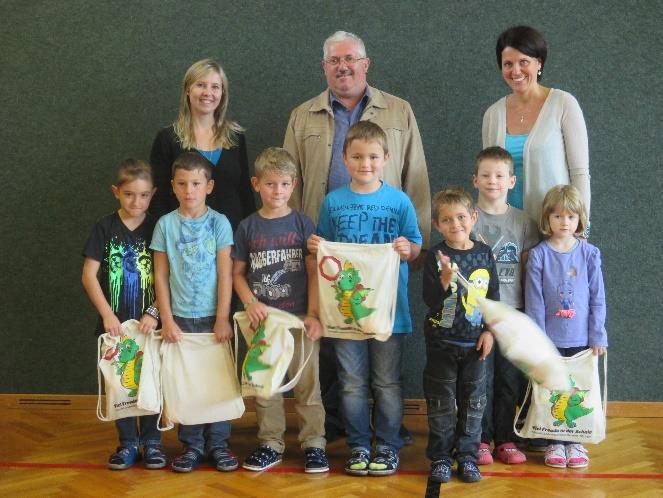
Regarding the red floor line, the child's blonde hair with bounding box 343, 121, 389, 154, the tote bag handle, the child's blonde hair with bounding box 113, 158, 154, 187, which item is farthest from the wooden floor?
the child's blonde hair with bounding box 343, 121, 389, 154

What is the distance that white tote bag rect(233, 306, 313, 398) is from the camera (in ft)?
9.88

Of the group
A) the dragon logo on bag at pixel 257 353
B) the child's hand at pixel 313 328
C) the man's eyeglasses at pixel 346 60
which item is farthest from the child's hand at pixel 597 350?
the man's eyeglasses at pixel 346 60

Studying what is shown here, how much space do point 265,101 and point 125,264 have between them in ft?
3.93

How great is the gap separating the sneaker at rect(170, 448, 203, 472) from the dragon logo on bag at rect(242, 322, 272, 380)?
1.35ft

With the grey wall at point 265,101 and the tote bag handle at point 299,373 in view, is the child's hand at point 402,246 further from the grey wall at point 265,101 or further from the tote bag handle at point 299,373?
the grey wall at point 265,101

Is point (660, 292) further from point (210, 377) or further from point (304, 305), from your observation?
point (210, 377)

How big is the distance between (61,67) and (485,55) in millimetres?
2056

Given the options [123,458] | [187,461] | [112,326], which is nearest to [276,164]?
[112,326]

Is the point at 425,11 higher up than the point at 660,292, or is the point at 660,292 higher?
the point at 425,11

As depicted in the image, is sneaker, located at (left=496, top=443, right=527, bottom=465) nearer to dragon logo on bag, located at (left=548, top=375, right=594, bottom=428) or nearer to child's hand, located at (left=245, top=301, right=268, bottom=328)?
dragon logo on bag, located at (left=548, top=375, right=594, bottom=428)

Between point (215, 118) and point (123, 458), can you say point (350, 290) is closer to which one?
point (215, 118)

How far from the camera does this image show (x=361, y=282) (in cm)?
297

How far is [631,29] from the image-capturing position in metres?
3.83

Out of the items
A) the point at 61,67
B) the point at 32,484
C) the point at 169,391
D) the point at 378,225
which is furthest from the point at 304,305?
the point at 61,67
